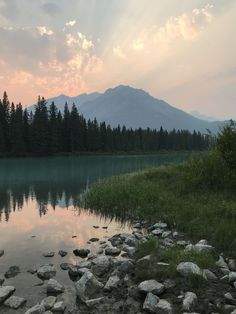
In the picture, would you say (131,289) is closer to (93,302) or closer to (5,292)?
(93,302)

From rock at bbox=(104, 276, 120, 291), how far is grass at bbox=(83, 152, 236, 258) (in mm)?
4020

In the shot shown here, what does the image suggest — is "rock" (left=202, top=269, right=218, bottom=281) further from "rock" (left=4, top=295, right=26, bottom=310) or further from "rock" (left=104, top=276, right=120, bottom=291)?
"rock" (left=4, top=295, right=26, bottom=310)

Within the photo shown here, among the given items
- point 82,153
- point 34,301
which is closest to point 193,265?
point 34,301

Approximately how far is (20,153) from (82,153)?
20456mm

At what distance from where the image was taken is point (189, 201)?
20453mm

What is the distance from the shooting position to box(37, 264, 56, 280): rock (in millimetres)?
11735

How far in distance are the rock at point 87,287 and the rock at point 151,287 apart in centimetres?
127

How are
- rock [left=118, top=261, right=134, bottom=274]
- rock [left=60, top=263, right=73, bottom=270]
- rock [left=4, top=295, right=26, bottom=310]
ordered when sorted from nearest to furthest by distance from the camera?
rock [left=4, top=295, right=26, bottom=310], rock [left=118, top=261, right=134, bottom=274], rock [left=60, top=263, right=73, bottom=270]

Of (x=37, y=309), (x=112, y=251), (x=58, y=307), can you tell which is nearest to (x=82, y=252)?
(x=112, y=251)

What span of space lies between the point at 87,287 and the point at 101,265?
5.91 feet

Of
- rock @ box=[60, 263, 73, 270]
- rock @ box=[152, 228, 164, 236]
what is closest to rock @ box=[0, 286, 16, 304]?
rock @ box=[60, 263, 73, 270]

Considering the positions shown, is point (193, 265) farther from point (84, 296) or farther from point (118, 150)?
point (118, 150)

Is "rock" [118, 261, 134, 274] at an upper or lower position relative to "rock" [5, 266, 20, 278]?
upper

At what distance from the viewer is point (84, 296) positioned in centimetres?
984
